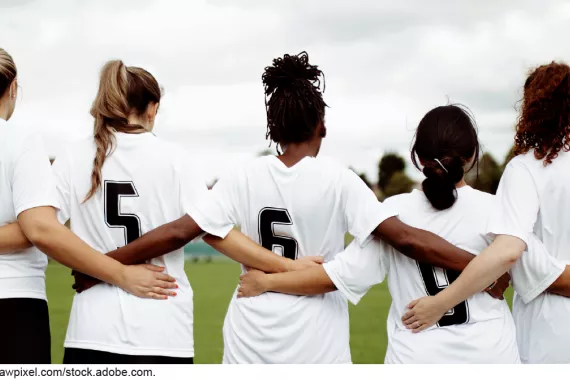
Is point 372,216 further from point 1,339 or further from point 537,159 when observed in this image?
point 1,339

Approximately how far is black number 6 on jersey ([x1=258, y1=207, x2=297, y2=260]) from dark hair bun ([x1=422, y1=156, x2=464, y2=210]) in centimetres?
77

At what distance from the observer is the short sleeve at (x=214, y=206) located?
156 inches

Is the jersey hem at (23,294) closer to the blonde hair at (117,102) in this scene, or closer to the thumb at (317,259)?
the blonde hair at (117,102)

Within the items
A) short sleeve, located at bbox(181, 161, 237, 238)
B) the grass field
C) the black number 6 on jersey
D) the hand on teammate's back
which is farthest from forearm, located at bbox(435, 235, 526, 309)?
the grass field

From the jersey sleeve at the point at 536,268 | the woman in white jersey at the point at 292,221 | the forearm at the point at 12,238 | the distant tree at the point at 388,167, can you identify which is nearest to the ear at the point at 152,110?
the woman in white jersey at the point at 292,221

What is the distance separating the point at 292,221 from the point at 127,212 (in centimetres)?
93

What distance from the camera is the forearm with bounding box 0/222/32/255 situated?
3803mm

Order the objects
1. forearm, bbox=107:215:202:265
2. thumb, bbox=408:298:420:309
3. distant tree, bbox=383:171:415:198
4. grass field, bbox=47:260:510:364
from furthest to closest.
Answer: distant tree, bbox=383:171:415:198
grass field, bbox=47:260:510:364
forearm, bbox=107:215:202:265
thumb, bbox=408:298:420:309

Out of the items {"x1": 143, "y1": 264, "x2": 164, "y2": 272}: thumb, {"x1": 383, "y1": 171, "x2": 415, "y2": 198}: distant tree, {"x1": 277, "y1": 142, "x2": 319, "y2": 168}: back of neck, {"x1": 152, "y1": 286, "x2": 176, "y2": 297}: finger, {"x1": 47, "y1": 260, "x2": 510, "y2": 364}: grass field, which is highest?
{"x1": 277, "y1": 142, "x2": 319, "y2": 168}: back of neck

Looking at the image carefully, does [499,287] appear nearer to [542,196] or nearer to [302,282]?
[542,196]

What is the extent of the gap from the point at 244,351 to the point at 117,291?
0.80 metres

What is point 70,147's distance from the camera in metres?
4.17

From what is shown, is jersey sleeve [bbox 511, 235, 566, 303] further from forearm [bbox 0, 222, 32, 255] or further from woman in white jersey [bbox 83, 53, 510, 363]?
forearm [bbox 0, 222, 32, 255]

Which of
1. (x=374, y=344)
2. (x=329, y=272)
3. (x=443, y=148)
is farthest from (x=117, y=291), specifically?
(x=374, y=344)
